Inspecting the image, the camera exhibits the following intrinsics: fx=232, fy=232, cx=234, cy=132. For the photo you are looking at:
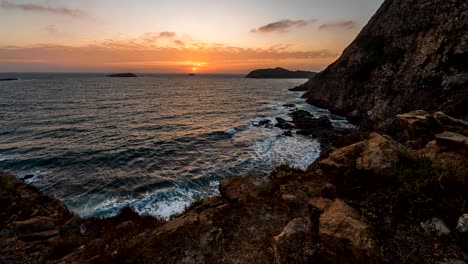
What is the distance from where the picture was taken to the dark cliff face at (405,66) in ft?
97.6

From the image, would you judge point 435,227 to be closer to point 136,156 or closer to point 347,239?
point 347,239

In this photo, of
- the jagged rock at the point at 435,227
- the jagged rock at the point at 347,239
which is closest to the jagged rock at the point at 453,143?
the jagged rock at the point at 435,227

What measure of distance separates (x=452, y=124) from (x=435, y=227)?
313 inches

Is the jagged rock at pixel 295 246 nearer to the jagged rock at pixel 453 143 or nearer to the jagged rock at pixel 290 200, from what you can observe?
the jagged rock at pixel 290 200

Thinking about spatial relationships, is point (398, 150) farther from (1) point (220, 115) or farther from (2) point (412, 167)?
(1) point (220, 115)

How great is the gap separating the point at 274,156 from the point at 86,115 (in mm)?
39077

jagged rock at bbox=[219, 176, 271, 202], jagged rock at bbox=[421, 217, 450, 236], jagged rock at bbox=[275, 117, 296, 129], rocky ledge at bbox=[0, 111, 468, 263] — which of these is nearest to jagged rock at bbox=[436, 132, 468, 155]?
rocky ledge at bbox=[0, 111, 468, 263]

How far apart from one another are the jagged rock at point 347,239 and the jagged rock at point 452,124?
329 inches

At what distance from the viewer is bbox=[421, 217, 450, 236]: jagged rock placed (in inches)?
227

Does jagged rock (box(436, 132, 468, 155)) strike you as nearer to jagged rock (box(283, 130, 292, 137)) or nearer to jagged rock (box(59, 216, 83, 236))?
jagged rock (box(59, 216, 83, 236))

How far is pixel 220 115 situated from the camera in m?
51.2

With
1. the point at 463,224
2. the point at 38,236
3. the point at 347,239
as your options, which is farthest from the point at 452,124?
the point at 38,236

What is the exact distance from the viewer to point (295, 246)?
6.14m

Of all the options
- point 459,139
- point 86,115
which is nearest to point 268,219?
point 459,139
